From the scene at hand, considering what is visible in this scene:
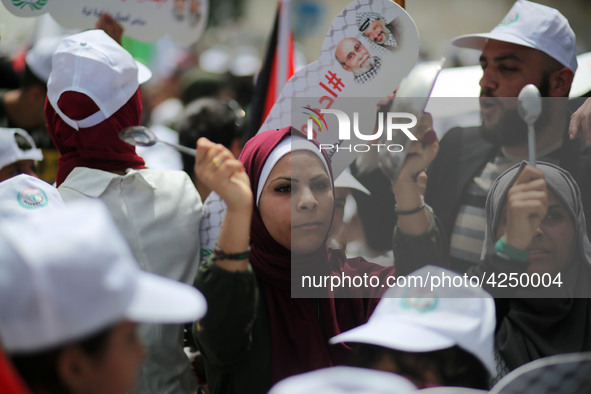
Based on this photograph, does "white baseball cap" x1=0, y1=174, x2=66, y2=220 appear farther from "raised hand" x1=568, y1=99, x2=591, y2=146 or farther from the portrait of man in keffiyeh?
"raised hand" x1=568, y1=99, x2=591, y2=146

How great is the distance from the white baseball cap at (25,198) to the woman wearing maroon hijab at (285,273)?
615mm

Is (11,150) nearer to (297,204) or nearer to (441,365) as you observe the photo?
(297,204)

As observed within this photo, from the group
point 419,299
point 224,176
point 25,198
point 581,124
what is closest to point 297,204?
point 224,176

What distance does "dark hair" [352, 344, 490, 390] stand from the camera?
158 centimetres

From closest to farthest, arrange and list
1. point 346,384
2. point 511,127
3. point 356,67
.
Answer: point 346,384, point 511,127, point 356,67

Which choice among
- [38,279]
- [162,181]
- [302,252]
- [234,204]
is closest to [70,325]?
[38,279]

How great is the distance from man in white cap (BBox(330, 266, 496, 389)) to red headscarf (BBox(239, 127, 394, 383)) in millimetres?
290

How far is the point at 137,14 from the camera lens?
2902mm

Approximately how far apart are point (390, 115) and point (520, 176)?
46 cm

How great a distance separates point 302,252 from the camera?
2008 millimetres

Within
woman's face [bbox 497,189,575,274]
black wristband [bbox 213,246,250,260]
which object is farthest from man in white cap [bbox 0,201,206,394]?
woman's face [bbox 497,189,575,274]

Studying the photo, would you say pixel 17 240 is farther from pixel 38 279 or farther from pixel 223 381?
pixel 223 381

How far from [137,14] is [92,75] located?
801 mm

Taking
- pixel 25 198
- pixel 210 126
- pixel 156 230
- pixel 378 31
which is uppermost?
pixel 378 31
